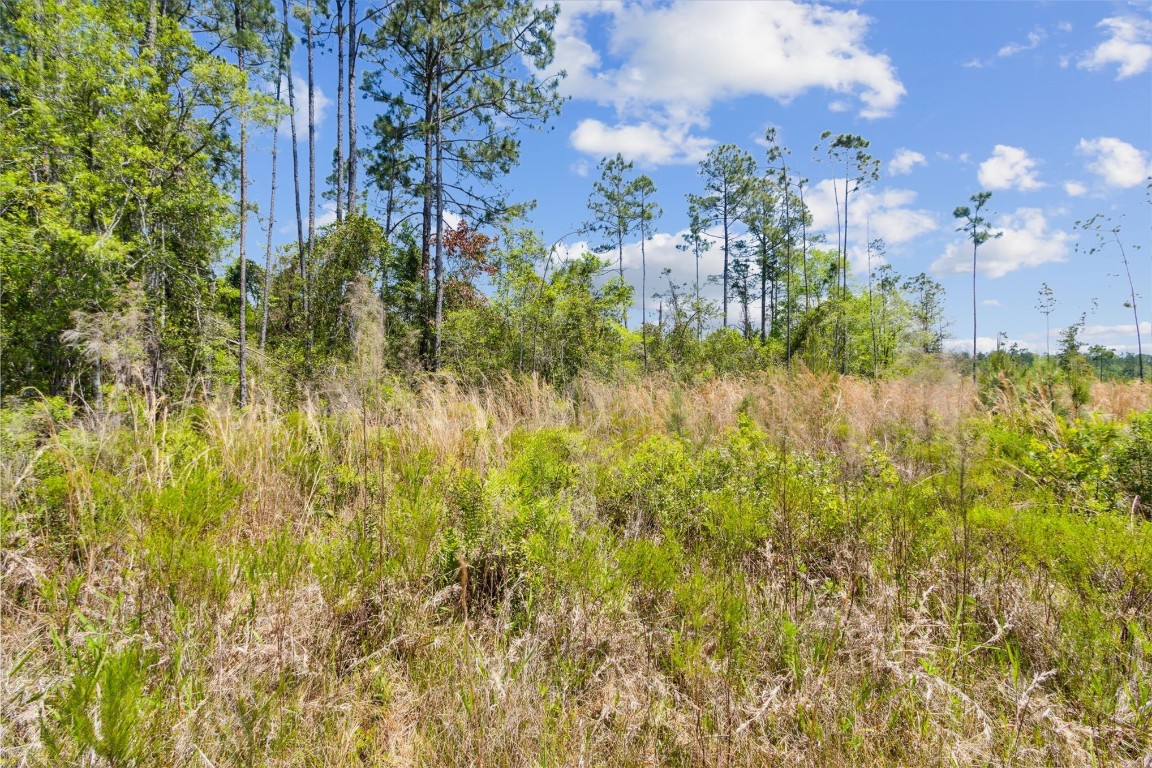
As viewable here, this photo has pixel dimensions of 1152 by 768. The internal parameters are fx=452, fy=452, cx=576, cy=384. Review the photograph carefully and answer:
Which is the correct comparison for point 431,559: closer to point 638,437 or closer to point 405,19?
point 638,437

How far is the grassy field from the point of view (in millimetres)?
1312

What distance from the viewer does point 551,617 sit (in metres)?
1.88

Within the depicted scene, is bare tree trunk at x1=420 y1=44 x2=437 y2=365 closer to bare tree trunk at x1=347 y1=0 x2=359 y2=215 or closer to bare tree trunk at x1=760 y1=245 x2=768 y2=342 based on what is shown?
bare tree trunk at x1=347 y1=0 x2=359 y2=215

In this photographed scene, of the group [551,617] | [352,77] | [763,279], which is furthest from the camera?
[763,279]

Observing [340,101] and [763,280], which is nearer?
[340,101]

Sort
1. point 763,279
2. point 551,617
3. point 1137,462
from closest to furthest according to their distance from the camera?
1. point 551,617
2. point 1137,462
3. point 763,279

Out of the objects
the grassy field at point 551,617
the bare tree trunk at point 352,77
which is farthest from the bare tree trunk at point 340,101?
the grassy field at point 551,617

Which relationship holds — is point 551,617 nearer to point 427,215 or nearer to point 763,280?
point 427,215

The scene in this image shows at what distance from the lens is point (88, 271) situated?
7.63 metres

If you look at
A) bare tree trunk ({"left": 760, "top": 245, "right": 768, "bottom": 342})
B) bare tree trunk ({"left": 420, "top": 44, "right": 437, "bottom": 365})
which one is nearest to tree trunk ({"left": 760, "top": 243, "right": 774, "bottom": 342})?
bare tree trunk ({"left": 760, "top": 245, "right": 768, "bottom": 342})

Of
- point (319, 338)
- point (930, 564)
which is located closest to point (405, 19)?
point (319, 338)

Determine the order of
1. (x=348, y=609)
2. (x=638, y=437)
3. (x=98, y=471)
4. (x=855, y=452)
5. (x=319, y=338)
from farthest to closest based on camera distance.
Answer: (x=319, y=338), (x=638, y=437), (x=855, y=452), (x=98, y=471), (x=348, y=609)

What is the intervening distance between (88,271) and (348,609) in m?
9.73

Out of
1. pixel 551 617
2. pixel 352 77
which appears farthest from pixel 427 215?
pixel 551 617
